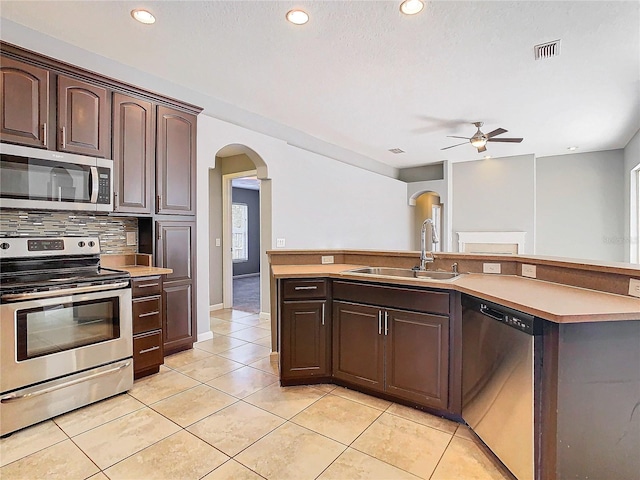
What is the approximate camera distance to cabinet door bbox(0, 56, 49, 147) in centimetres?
229

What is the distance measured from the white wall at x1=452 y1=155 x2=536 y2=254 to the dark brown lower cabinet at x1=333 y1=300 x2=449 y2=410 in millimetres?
6091

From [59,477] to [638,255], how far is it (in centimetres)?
816

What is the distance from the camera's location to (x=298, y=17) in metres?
2.47

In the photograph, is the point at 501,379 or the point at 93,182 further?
the point at 93,182

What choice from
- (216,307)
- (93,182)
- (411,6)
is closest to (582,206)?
(411,6)

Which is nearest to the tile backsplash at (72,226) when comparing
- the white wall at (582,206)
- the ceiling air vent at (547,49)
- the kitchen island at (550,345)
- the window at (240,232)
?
the kitchen island at (550,345)

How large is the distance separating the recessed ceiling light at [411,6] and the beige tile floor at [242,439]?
2783mm

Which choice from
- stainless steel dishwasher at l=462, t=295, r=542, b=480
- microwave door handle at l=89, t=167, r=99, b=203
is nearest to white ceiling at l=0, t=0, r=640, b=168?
microwave door handle at l=89, t=167, r=99, b=203

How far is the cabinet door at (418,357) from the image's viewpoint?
84.7 inches

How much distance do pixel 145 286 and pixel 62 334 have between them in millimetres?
676

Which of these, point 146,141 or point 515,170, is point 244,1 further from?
point 515,170

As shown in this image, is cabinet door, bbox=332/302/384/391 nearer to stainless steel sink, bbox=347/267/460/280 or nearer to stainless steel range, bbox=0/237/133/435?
stainless steel sink, bbox=347/267/460/280

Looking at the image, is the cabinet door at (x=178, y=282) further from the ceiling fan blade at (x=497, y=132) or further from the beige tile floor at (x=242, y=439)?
the ceiling fan blade at (x=497, y=132)

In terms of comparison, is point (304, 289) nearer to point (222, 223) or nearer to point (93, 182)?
point (93, 182)
